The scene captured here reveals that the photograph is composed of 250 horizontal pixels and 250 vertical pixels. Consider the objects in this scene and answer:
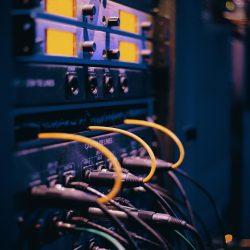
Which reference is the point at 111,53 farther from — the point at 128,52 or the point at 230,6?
the point at 230,6

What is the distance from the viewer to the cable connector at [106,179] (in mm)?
938

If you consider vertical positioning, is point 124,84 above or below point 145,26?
below

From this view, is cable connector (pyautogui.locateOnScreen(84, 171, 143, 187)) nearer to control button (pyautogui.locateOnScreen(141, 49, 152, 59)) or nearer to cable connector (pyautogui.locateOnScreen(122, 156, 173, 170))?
cable connector (pyautogui.locateOnScreen(122, 156, 173, 170))

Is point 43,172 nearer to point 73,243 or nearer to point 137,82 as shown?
point 73,243

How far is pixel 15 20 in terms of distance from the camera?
30.8 inches

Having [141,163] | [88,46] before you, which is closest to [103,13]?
[88,46]

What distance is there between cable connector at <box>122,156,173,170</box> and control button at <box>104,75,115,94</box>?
16 cm

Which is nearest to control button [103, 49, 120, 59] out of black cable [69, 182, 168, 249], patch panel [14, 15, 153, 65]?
patch panel [14, 15, 153, 65]

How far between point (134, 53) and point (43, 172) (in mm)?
512

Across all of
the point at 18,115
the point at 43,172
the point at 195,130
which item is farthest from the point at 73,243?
the point at 195,130

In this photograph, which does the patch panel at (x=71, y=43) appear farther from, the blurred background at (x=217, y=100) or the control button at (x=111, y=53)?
the blurred background at (x=217, y=100)

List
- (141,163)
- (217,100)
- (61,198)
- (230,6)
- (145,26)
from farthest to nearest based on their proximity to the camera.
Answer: (230,6) → (217,100) → (145,26) → (141,163) → (61,198)

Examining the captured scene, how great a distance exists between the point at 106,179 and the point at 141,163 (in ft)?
0.63

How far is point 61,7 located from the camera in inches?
35.4
